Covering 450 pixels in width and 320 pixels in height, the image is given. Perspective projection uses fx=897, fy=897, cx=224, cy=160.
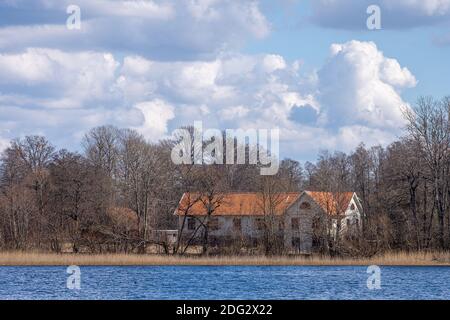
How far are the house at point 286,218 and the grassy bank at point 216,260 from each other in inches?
130

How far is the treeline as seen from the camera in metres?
63.4

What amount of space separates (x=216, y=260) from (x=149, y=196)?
67.8 ft

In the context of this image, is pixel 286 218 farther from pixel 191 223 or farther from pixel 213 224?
pixel 191 223

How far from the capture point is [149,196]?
77.9m

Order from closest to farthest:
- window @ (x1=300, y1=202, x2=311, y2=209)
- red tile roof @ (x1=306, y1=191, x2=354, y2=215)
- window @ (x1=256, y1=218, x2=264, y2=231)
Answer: red tile roof @ (x1=306, y1=191, x2=354, y2=215) → window @ (x1=256, y1=218, x2=264, y2=231) → window @ (x1=300, y1=202, x2=311, y2=209)

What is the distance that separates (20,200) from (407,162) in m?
29.8

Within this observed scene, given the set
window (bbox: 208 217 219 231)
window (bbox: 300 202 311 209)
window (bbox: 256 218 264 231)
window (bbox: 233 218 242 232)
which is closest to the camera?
window (bbox: 256 218 264 231)

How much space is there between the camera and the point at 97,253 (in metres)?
61.7

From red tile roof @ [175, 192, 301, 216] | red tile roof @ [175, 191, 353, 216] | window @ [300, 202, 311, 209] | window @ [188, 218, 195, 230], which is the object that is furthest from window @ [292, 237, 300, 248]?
window @ [188, 218, 195, 230]

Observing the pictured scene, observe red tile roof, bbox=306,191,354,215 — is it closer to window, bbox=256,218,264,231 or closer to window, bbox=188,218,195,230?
window, bbox=256,218,264,231

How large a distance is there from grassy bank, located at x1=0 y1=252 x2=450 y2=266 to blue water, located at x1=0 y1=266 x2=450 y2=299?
0.99 m
